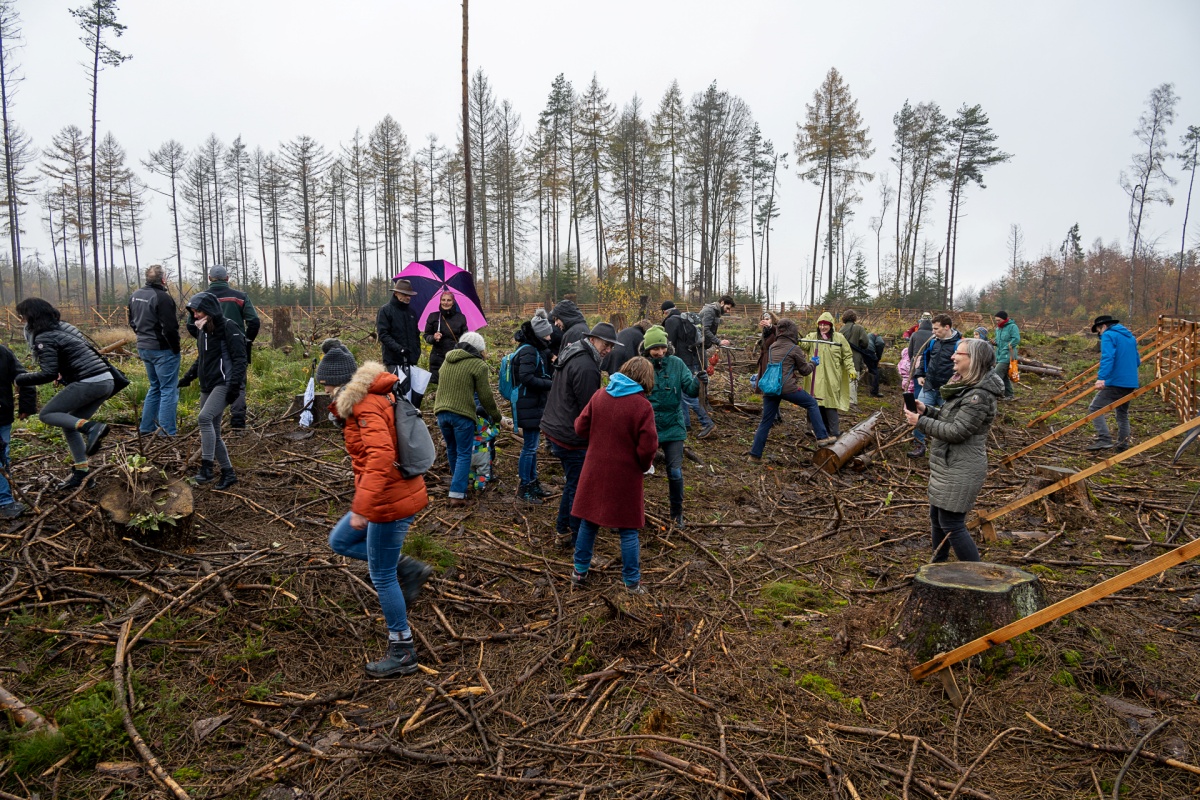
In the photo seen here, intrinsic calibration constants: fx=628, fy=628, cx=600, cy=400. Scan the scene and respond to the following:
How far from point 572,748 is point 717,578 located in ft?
7.72

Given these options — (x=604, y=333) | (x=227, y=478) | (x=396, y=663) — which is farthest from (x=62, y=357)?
(x=604, y=333)

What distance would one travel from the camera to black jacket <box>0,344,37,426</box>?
5344 millimetres

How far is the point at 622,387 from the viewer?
4.67 metres

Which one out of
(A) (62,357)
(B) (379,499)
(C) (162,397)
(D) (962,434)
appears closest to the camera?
(B) (379,499)

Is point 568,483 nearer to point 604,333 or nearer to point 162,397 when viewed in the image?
point 604,333

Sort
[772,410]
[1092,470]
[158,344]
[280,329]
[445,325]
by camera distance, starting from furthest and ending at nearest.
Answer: [280,329]
[772,410]
[445,325]
[158,344]
[1092,470]

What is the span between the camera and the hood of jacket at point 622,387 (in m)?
4.66

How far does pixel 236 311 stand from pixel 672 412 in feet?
18.6

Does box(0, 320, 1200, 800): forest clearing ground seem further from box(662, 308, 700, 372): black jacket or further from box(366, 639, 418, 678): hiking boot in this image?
Answer: box(662, 308, 700, 372): black jacket

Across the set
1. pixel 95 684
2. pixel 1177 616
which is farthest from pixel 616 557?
pixel 1177 616

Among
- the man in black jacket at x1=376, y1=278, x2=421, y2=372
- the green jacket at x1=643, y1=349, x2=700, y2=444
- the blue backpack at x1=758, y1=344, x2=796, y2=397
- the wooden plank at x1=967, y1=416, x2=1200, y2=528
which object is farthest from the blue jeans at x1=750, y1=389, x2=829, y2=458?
the man in black jacket at x1=376, y1=278, x2=421, y2=372

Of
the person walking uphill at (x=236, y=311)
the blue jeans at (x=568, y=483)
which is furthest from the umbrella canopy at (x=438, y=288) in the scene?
the blue jeans at (x=568, y=483)

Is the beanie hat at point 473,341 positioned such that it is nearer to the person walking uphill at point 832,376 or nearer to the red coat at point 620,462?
the red coat at point 620,462

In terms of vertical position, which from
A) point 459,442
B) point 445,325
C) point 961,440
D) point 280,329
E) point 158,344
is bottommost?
point 459,442
